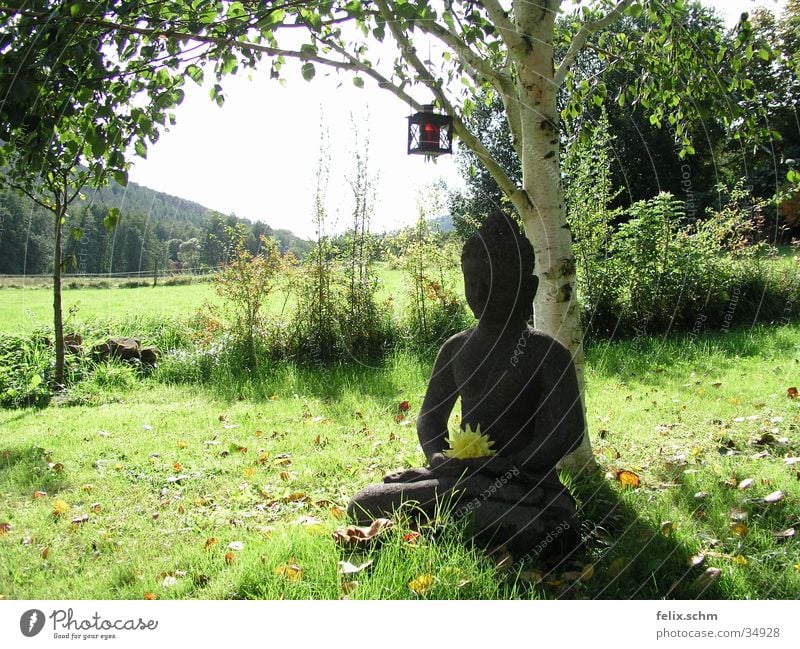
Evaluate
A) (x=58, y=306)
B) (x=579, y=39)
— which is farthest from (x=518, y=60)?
(x=58, y=306)

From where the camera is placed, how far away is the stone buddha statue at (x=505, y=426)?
2518 mm

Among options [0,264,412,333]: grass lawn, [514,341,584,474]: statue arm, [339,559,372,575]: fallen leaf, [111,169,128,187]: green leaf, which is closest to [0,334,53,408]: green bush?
[0,264,412,333]: grass lawn

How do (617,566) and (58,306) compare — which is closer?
(617,566)

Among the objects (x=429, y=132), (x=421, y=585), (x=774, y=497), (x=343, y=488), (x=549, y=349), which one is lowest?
(x=343, y=488)

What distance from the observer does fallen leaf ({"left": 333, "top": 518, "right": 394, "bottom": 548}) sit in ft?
8.33

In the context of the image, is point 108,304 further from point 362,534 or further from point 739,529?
point 739,529

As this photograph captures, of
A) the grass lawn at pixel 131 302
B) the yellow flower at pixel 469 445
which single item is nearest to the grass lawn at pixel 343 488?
the yellow flower at pixel 469 445

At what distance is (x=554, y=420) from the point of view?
8.50ft

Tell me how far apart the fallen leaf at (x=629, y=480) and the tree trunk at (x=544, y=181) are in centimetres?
24

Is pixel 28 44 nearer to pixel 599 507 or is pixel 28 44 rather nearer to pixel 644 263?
pixel 599 507

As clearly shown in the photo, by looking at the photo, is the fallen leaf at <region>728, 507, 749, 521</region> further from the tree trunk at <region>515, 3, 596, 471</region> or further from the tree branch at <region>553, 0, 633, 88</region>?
the tree branch at <region>553, 0, 633, 88</region>

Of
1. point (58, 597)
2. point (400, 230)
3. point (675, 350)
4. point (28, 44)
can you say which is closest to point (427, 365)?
point (400, 230)

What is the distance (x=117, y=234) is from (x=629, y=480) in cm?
427

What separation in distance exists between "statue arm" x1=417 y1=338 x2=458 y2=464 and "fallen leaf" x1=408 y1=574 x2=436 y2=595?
25.6 inches
